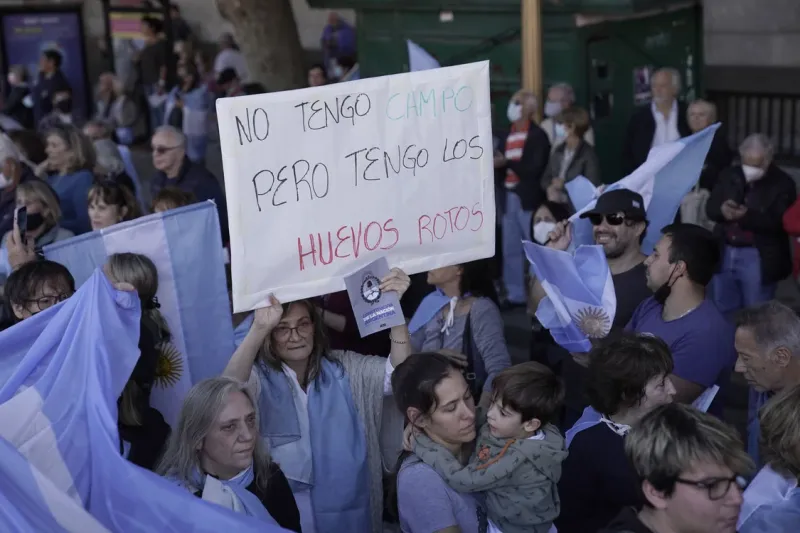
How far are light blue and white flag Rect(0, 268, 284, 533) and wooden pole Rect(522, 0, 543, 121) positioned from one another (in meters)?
5.98

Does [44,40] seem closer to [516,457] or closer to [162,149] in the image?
[162,149]

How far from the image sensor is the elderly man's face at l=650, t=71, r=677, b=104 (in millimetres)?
9273

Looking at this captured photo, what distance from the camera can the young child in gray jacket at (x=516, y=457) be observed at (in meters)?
3.53

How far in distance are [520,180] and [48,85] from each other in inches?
341

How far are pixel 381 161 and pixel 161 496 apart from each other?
1.45m

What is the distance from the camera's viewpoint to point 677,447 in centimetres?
290

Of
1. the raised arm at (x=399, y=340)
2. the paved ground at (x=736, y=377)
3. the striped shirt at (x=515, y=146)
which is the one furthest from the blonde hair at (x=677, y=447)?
the striped shirt at (x=515, y=146)

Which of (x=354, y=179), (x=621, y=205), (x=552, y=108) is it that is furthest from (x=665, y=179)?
(x=552, y=108)

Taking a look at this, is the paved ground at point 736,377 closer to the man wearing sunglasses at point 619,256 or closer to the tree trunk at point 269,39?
the man wearing sunglasses at point 619,256

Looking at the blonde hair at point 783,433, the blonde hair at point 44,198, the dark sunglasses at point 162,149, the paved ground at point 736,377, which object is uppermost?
the dark sunglasses at point 162,149

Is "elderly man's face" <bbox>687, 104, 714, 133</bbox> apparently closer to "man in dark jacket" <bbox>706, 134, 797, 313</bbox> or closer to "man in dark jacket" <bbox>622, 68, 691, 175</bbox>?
"man in dark jacket" <bbox>622, 68, 691, 175</bbox>

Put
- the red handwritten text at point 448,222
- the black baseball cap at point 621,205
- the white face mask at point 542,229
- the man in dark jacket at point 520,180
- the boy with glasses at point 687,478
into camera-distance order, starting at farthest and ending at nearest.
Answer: the man in dark jacket at point 520,180, the white face mask at point 542,229, the black baseball cap at point 621,205, the red handwritten text at point 448,222, the boy with glasses at point 687,478

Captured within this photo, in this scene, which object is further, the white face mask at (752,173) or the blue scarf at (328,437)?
the white face mask at (752,173)

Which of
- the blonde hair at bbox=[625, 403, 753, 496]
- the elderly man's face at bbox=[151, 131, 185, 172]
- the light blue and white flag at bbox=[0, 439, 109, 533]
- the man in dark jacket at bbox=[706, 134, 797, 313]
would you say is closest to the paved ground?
the man in dark jacket at bbox=[706, 134, 797, 313]
